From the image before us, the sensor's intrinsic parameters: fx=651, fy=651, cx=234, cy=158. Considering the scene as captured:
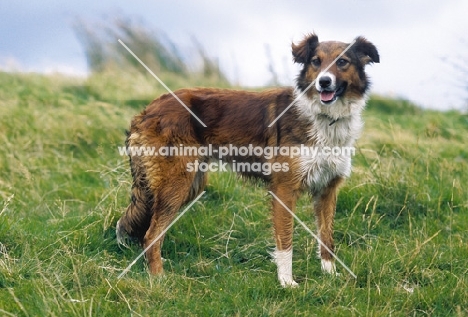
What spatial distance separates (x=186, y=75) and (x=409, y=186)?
7152mm

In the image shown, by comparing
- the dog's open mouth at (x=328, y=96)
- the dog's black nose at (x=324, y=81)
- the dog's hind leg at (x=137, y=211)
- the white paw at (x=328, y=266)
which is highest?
the dog's black nose at (x=324, y=81)

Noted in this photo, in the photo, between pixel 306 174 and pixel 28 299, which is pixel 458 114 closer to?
pixel 306 174

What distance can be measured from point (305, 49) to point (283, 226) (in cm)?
141

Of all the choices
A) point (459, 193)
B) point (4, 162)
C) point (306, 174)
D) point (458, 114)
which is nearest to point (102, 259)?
point (306, 174)

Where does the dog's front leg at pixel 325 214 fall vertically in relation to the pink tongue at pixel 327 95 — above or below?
below

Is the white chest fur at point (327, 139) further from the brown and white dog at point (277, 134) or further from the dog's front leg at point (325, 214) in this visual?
the dog's front leg at point (325, 214)

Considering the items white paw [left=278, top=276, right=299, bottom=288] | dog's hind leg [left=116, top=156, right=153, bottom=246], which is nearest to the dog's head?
white paw [left=278, top=276, right=299, bottom=288]

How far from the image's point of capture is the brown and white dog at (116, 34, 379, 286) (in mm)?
5027

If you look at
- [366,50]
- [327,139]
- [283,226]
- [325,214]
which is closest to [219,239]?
[283,226]

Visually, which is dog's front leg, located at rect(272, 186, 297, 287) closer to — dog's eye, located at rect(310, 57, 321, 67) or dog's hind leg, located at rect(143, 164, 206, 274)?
dog's hind leg, located at rect(143, 164, 206, 274)

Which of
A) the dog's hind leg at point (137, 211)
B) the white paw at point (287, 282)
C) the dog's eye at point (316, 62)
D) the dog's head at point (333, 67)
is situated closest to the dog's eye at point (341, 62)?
the dog's head at point (333, 67)

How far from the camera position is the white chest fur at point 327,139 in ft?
16.5

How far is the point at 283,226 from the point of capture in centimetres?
507

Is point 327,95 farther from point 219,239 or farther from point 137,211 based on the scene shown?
point 137,211
